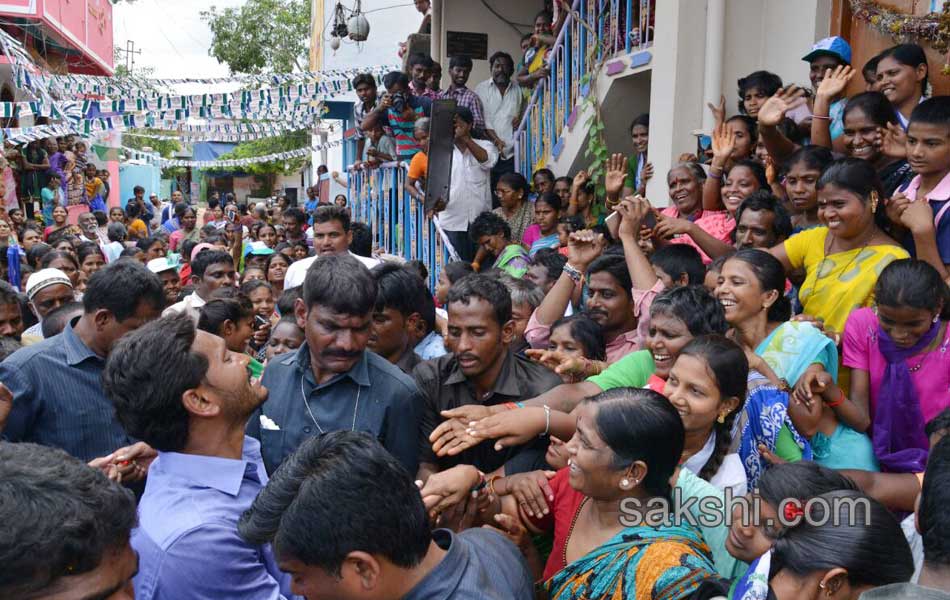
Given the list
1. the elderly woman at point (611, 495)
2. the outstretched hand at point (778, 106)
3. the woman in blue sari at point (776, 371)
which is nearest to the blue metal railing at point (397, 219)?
the outstretched hand at point (778, 106)

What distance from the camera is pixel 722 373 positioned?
2635 mm

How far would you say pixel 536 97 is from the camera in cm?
911

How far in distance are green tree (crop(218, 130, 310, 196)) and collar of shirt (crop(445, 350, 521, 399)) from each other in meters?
28.8

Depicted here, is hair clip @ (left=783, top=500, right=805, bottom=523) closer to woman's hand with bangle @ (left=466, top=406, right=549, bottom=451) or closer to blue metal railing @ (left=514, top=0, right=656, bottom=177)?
woman's hand with bangle @ (left=466, top=406, right=549, bottom=451)

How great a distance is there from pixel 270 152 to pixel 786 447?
34533mm

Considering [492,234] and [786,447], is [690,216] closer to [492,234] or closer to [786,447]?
[492,234]

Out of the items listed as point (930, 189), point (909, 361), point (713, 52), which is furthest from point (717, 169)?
point (909, 361)

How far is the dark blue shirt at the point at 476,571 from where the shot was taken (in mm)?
1601

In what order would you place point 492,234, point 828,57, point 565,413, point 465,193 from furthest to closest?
1. point 465,193
2. point 492,234
3. point 828,57
4. point 565,413

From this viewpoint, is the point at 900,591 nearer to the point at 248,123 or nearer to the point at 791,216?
the point at 791,216

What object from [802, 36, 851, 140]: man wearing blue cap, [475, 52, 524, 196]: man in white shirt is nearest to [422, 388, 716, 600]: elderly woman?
[802, 36, 851, 140]: man wearing blue cap

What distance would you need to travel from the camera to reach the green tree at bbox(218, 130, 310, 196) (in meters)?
33.0

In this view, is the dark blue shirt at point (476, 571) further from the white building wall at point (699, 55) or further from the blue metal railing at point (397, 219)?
the blue metal railing at point (397, 219)

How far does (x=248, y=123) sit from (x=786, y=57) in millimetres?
14239
